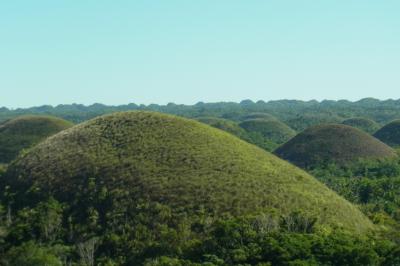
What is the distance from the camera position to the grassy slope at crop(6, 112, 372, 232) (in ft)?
160

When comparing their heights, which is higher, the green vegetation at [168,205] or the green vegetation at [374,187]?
the green vegetation at [168,205]

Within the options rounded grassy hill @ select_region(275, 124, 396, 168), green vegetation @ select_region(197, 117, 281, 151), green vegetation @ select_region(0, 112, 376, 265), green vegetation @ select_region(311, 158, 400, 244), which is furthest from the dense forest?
green vegetation @ select_region(197, 117, 281, 151)

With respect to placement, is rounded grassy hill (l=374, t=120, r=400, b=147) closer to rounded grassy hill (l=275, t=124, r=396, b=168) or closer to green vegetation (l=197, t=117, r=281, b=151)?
green vegetation (l=197, t=117, r=281, b=151)

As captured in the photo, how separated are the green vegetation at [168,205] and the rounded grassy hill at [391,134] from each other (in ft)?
351

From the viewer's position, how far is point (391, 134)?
6442 inches

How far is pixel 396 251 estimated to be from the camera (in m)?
37.8

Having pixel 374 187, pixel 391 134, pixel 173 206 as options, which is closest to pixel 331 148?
pixel 374 187

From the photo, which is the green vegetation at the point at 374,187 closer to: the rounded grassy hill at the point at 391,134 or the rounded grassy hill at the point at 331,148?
the rounded grassy hill at the point at 331,148

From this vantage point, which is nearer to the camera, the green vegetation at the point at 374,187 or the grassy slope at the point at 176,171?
the grassy slope at the point at 176,171

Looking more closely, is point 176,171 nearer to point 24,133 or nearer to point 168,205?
point 168,205

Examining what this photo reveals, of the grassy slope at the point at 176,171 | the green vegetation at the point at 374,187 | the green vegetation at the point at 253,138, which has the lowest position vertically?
the green vegetation at the point at 374,187

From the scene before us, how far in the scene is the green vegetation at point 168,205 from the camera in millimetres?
39562

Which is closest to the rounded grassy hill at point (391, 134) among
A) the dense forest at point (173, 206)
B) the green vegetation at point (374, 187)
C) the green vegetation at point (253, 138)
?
the green vegetation at point (253, 138)

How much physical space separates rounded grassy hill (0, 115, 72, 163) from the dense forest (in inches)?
2121
